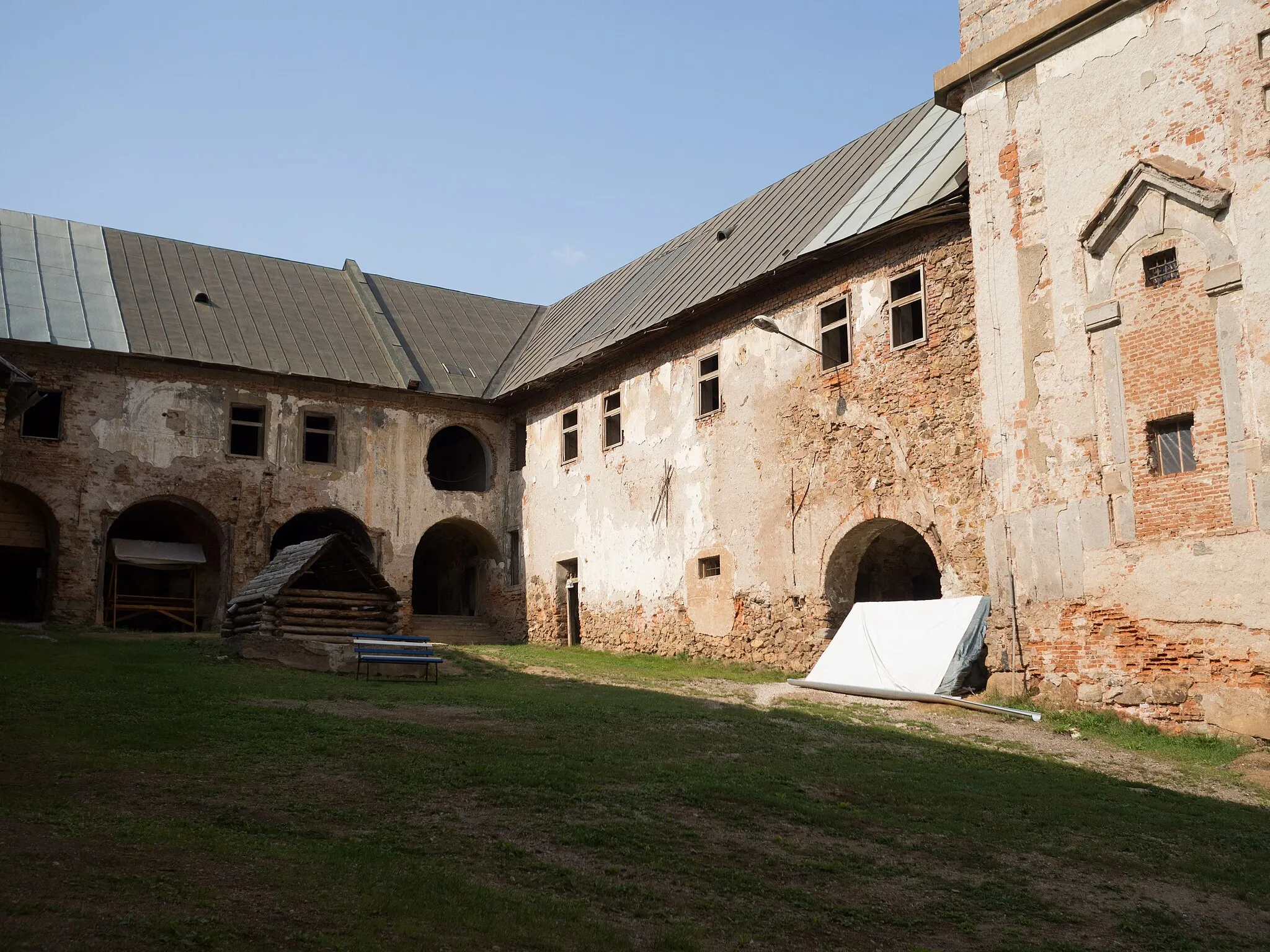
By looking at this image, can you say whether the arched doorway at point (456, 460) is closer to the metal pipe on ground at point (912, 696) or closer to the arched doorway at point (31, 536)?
the arched doorway at point (31, 536)

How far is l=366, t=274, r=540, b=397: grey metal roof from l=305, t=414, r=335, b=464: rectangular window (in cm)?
239

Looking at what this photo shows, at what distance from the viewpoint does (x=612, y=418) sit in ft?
81.1

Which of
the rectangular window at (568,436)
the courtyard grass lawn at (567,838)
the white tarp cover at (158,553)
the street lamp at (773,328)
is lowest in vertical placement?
the courtyard grass lawn at (567,838)

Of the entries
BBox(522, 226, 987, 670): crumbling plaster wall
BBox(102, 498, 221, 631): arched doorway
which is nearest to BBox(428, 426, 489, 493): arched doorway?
BBox(522, 226, 987, 670): crumbling plaster wall

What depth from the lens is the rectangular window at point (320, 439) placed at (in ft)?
86.1

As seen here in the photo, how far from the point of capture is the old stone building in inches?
526

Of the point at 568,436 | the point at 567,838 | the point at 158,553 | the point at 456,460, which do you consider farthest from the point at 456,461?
the point at 567,838

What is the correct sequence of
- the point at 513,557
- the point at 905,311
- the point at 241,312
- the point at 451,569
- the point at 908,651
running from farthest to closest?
the point at 451,569, the point at 513,557, the point at 241,312, the point at 905,311, the point at 908,651

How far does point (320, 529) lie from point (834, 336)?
1411 centimetres

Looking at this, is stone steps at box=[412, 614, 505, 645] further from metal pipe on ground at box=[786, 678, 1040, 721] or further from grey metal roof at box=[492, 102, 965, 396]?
metal pipe on ground at box=[786, 678, 1040, 721]

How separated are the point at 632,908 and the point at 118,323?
71.6ft

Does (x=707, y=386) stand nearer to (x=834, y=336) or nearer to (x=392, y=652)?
(x=834, y=336)

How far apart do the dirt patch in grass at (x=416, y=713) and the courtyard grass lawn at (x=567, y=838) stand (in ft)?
0.26

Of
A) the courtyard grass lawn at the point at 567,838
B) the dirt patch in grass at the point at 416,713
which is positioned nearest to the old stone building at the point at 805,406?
the courtyard grass lawn at the point at 567,838
